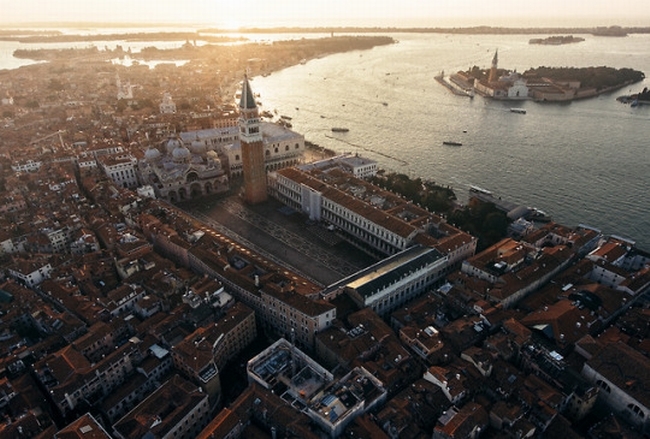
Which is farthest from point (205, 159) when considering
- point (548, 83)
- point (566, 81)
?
point (566, 81)

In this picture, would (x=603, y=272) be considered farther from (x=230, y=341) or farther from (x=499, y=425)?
(x=230, y=341)

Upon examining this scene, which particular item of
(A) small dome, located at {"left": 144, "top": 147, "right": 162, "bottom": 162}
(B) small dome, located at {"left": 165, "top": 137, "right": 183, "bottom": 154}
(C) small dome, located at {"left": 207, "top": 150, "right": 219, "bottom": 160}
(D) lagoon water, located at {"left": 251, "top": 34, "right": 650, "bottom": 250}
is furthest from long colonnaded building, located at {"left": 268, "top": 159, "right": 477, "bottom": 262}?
(A) small dome, located at {"left": 144, "top": 147, "right": 162, "bottom": 162}

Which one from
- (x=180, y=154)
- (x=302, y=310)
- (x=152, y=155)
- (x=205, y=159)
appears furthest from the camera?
(x=205, y=159)

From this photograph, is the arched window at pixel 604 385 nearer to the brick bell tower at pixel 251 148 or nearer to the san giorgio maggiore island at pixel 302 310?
the san giorgio maggiore island at pixel 302 310

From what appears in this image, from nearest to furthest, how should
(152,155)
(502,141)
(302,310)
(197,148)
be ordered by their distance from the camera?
(302,310) → (152,155) → (197,148) → (502,141)

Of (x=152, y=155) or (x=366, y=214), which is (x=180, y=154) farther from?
(x=366, y=214)

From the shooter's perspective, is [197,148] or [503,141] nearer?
[197,148]

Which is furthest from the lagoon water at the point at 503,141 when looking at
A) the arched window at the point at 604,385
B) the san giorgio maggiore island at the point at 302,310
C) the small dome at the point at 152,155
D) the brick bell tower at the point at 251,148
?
the small dome at the point at 152,155
